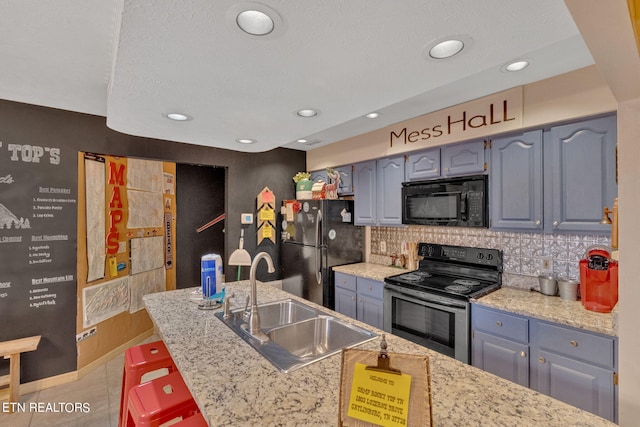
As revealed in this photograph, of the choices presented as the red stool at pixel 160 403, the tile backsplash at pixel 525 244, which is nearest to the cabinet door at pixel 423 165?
the tile backsplash at pixel 525 244

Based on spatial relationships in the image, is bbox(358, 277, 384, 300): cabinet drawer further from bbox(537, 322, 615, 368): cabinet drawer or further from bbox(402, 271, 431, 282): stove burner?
bbox(537, 322, 615, 368): cabinet drawer

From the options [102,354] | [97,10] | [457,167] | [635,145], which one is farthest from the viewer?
[102,354]

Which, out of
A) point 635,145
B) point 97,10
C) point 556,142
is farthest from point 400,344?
point 97,10

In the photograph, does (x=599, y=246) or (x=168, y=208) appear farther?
(x=168, y=208)

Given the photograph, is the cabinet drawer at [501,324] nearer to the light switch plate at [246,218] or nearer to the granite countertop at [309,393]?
the granite countertop at [309,393]

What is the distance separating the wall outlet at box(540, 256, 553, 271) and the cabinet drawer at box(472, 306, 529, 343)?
622mm

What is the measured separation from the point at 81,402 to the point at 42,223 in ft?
5.01

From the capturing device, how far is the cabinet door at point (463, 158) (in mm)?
2402

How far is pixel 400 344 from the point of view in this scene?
1373 mm

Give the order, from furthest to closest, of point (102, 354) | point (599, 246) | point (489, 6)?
point (102, 354) < point (599, 246) < point (489, 6)

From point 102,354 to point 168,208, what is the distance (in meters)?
1.89

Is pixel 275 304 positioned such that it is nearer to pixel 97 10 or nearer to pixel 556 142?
pixel 97 10

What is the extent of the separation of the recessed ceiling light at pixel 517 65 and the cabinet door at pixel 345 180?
6.42 ft

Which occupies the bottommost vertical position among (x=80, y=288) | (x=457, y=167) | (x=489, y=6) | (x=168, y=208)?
(x=80, y=288)
